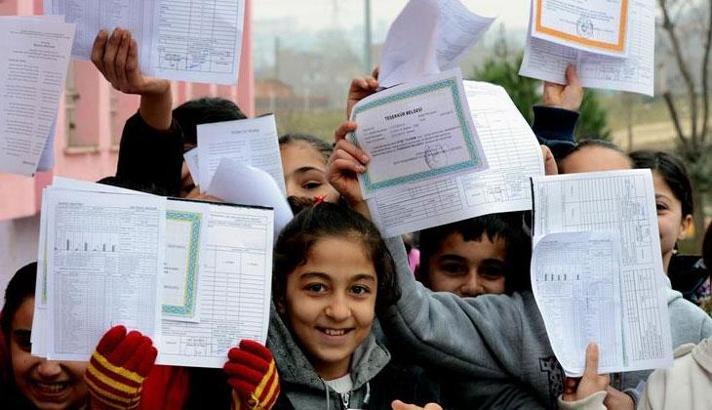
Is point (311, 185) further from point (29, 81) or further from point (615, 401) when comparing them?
point (615, 401)

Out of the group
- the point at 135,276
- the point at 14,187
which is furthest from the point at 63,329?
the point at 14,187

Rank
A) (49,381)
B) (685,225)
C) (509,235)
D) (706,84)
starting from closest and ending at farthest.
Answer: (49,381) → (509,235) → (685,225) → (706,84)

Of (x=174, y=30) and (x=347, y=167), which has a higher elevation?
(x=174, y=30)

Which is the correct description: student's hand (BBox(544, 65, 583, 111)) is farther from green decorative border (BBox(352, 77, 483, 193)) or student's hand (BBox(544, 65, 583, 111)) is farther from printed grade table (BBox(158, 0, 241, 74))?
printed grade table (BBox(158, 0, 241, 74))

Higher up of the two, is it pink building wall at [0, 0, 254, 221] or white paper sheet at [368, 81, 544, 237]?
pink building wall at [0, 0, 254, 221]

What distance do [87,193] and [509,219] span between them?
1154mm

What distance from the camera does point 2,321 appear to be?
9.46ft

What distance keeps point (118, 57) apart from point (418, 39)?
655 mm

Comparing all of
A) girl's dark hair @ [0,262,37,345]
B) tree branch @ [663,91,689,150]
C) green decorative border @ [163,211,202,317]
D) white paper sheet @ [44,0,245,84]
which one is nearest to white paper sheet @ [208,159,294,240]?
white paper sheet @ [44,0,245,84]

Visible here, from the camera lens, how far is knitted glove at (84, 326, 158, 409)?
2.49 m

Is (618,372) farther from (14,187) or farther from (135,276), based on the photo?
(14,187)

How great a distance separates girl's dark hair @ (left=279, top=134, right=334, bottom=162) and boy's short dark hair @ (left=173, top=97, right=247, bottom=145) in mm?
188

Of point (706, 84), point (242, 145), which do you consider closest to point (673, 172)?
point (242, 145)

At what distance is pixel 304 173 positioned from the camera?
365 cm
